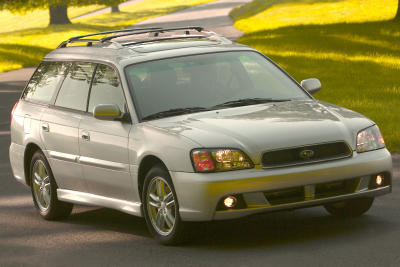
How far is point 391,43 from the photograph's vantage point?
111ft

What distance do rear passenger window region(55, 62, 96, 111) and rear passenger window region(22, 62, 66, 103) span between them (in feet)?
0.66

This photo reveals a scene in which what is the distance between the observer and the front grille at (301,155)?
26.9ft

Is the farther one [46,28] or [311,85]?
[46,28]

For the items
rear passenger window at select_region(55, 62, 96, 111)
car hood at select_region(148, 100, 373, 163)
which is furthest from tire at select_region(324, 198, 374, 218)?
rear passenger window at select_region(55, 62, 96, 111)

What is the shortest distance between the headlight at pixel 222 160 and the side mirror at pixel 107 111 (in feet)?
3.92

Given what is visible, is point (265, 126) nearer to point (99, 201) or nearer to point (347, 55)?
point (99, 201)

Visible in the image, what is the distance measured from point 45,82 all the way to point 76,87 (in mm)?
866

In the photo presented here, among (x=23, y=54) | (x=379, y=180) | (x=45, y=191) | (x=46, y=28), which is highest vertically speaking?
(x=379, y=180)

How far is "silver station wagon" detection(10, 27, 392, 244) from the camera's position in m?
8.20

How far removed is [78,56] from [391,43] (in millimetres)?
24457

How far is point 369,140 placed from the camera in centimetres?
870

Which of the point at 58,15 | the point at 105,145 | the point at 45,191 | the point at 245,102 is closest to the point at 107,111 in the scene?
the point at 105,145

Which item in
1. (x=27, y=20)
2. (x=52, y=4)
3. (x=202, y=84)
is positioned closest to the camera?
(x=202, y=84)

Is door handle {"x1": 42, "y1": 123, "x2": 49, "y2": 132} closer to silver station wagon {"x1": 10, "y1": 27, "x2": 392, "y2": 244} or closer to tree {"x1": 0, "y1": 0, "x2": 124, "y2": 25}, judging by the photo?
silver station wagon {"x1": 10, "y1": 27, "x2": 392, "y2": 244}
